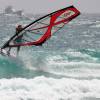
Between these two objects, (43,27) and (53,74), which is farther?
(53,74)

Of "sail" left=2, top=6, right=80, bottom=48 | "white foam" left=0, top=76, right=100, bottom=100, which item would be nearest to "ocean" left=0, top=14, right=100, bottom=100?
"white foam" left=0, top=76, right=100, bottom=100

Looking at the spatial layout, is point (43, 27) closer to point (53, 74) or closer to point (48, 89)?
point (48, 89)

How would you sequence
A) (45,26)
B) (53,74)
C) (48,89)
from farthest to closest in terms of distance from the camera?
(53,74)
(45,26)
(48,89)

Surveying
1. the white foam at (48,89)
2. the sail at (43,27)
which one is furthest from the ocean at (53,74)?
the sail at (43,27)

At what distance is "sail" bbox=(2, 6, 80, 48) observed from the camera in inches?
1005

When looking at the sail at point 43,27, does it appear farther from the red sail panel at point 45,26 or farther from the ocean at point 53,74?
the ocean at point 53,74

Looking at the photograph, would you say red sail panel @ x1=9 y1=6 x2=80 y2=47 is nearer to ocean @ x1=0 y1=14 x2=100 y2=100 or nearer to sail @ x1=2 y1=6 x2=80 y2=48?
sail @ x1=2 y1=6 x2=80 y2=48

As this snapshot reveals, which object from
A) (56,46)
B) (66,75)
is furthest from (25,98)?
(56,46)

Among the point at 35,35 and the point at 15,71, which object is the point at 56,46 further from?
the point at 35,35

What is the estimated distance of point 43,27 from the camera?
26156mm

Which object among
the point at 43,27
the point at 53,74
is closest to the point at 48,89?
the point at 43,27

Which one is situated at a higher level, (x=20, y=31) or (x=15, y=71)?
(x=20, y=31)

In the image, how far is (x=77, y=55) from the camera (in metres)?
42.2

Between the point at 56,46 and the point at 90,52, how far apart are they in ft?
21.1
